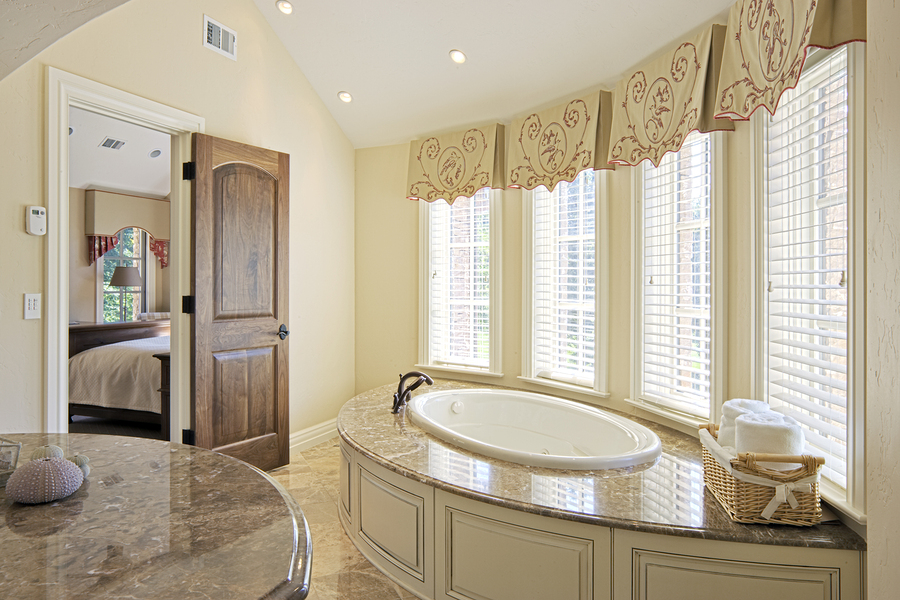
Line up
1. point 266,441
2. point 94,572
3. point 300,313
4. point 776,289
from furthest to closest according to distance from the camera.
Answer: point 300,313 → point 266,441 → point 776,289 → point 94,572

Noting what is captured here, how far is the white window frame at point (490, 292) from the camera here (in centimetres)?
366

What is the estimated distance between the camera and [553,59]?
3004 mm

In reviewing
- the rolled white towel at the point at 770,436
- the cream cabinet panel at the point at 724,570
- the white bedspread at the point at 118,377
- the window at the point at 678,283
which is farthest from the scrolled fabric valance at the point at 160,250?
the rolled white towel at the point at 770,436

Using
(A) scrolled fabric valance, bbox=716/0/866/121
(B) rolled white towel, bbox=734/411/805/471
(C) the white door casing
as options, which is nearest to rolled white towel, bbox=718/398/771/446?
(B) rolled white towel, bbox=734/411/805/471

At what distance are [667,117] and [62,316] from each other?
3.11 meters

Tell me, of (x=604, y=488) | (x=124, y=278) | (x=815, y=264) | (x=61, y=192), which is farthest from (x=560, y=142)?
(x=124, y=278)

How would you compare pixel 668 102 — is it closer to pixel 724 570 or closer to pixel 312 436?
pixel 724 570

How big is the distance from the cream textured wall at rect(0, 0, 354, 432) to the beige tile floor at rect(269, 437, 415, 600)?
0.48 m

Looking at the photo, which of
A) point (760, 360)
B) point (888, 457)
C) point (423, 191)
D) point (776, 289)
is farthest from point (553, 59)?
point (888, 457)

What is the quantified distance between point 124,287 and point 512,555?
698cm

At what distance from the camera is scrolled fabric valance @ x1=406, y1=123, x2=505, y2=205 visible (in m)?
3.61

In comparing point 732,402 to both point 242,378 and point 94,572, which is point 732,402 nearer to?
point 94,572

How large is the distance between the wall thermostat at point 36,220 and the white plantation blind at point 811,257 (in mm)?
3174

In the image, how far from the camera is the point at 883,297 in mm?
1058
